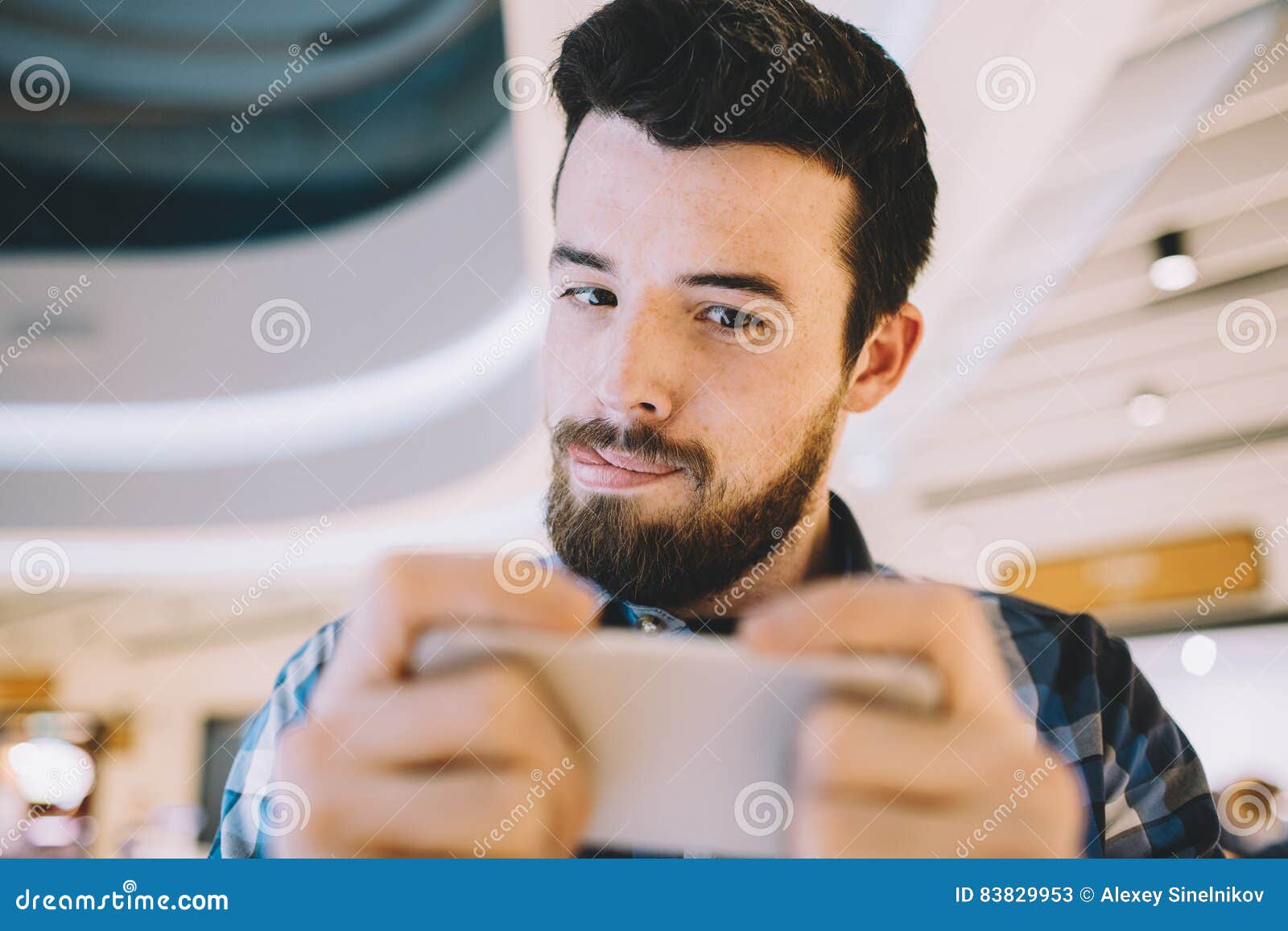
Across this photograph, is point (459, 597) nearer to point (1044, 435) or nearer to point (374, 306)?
point (374, 306)

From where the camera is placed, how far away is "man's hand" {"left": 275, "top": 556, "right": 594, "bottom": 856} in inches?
45.9

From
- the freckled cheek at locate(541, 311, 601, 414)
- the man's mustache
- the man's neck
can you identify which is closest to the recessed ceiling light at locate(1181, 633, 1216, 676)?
the man's neck

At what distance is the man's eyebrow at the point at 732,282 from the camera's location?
1407mm

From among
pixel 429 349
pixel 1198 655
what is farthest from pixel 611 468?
pixel 1198 655

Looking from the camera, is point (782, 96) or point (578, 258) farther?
point (578, 258)

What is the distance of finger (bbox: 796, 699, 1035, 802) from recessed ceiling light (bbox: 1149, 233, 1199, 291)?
3.58 ft

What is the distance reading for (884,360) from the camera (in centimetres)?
152

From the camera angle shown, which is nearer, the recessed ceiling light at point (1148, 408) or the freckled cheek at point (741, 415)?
the freckled cheek at point (741, 415)

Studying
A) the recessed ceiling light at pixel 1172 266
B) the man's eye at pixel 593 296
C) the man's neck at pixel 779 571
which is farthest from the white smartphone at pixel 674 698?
the recessed ceiling light at pixel 1172 266

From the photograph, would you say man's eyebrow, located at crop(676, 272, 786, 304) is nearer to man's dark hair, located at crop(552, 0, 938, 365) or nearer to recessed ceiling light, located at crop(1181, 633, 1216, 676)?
man's dark hair, located at crop(552, 0, 938, 365)

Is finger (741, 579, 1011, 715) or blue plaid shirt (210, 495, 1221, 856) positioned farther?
blue plaid shirt (210, 495, 1221, 856)

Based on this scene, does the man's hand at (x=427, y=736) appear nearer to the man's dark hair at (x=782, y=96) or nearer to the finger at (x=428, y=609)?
the finger at (x=428, y=609)

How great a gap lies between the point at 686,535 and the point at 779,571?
0.54 feet

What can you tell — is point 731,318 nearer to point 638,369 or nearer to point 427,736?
point 638,369
